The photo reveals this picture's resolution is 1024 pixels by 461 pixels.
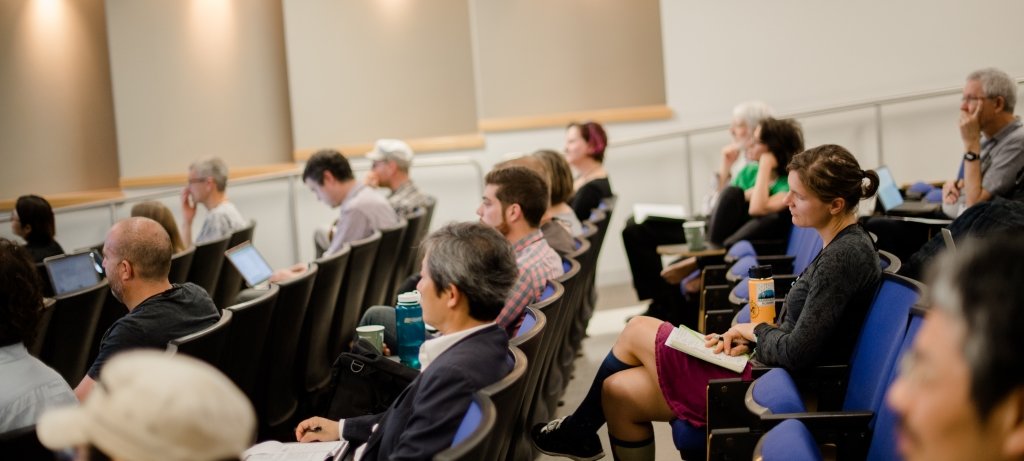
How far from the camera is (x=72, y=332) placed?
12.8 feet

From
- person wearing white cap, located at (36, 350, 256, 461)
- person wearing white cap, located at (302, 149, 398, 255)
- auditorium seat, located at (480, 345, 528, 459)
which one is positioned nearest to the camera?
person wearing white cap, located at (36, 350, 256, 461)

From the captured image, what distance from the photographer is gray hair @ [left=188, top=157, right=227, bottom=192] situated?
21.9ft

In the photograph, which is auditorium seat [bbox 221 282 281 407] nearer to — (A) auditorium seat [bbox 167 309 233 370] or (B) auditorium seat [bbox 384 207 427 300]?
(A) auditorium seat [bbox 167 309 233 370]

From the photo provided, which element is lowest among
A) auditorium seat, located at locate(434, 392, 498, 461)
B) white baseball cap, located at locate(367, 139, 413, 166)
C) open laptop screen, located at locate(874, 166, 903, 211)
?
auditorium seat, located at locate(434, 392, 498, 461)

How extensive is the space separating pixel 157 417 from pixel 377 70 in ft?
27.0

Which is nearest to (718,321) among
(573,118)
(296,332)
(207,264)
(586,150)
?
(296,332)

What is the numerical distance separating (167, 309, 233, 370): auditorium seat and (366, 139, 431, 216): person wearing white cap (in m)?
3.70

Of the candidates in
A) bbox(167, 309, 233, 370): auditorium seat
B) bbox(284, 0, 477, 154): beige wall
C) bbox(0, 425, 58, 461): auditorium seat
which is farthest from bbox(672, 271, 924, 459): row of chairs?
bbox(284, 0, 477, 154): beige wall

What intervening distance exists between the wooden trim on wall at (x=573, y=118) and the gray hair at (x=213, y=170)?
7.72 feet

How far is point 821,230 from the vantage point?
10.3 feet

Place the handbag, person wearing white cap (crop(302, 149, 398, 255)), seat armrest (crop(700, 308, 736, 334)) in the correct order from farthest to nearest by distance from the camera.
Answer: person wearing white cap (crop(302, 149, 398, 255)) → seat armrest (crop(700, 308, 736, 334)) → the handbag

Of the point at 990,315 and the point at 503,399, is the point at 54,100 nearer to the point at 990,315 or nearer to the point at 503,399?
the point at 503,399

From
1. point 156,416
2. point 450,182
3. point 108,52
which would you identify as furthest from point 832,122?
point 156,416

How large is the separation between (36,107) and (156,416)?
8.83m
